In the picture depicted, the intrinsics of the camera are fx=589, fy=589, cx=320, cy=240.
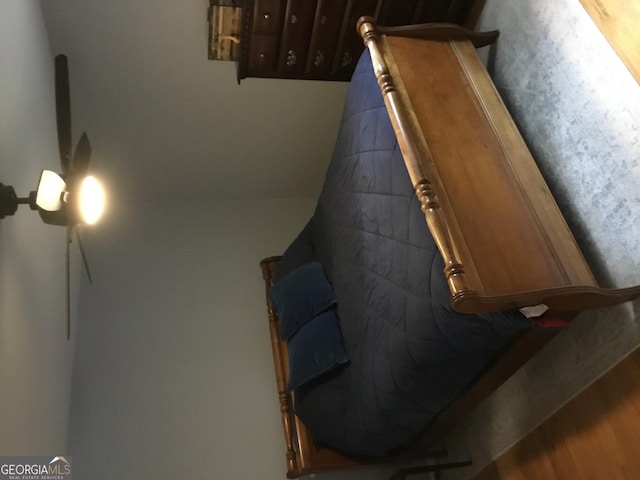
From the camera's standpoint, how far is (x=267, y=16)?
2289 mm

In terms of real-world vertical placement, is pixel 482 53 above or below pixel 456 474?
above

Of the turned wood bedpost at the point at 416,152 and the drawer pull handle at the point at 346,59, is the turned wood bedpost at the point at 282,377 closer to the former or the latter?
the drawer pull handle at the point at 346,59

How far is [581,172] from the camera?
180 centimetres

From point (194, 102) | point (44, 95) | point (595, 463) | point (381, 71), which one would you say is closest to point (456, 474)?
point (595, 463)

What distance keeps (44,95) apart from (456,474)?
2.32 metres

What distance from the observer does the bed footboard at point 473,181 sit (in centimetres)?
149

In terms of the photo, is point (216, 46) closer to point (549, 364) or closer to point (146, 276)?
point (146, 276)

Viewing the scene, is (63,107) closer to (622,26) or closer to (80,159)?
(80,159)

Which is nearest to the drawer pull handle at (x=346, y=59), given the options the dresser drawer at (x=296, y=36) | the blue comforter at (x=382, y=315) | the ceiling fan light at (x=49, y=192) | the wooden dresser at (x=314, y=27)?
the wooden dresser at (x=314, y=27)

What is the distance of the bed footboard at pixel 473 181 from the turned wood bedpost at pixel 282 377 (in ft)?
4.28

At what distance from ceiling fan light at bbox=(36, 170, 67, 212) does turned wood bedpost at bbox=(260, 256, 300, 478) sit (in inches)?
52.2

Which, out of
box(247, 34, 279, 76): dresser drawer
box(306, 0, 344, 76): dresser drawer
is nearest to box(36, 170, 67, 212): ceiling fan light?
box(247, 34, 279, 76): dresser drawer

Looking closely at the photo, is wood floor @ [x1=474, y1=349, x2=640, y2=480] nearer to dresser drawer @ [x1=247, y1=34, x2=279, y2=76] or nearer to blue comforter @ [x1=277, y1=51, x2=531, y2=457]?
blue comforter @ [x1=277, y1=51, x2=531, y2=457]

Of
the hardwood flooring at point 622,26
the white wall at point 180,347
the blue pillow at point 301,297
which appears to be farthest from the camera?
the white wall at point 180,347
